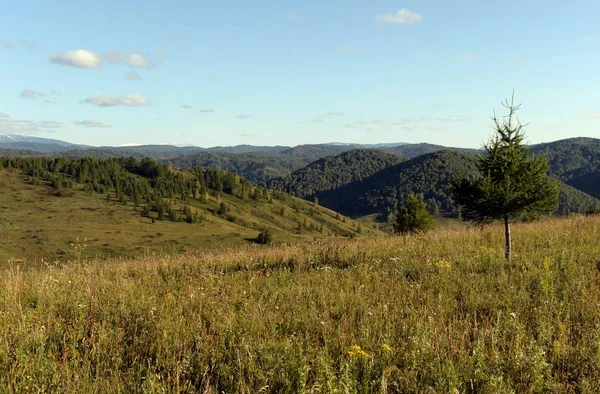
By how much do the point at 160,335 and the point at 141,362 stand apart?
0.48m

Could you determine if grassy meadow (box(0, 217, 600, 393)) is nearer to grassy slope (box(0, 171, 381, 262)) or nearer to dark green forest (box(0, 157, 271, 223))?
grassy slope (box(0, 171, 381, 262))

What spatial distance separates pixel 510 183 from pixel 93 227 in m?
117

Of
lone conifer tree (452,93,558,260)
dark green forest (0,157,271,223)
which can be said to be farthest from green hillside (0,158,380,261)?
lone conifer tree (452,93,558,260)

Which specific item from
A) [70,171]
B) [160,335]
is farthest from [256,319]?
[70,171]

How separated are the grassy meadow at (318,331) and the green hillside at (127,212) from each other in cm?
6151

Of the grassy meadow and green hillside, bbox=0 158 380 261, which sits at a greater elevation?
the grassy meadow

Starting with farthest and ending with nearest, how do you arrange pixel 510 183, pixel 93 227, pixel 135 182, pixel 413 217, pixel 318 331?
pixel 135 182 < pixel 93 227 < pixel 413 217 < pixel 510 183 < pixel 318 331

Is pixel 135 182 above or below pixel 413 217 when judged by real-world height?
above

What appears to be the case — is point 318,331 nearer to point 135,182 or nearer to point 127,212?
point 127,212

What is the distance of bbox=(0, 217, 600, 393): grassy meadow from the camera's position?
3650 millimetres

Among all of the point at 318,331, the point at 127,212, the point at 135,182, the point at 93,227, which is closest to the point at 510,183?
the point at 318,331

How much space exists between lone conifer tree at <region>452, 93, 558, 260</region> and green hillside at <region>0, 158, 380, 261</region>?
197ft

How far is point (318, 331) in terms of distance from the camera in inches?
191

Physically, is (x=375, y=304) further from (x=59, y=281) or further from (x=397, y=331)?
(x=59, y=281)
